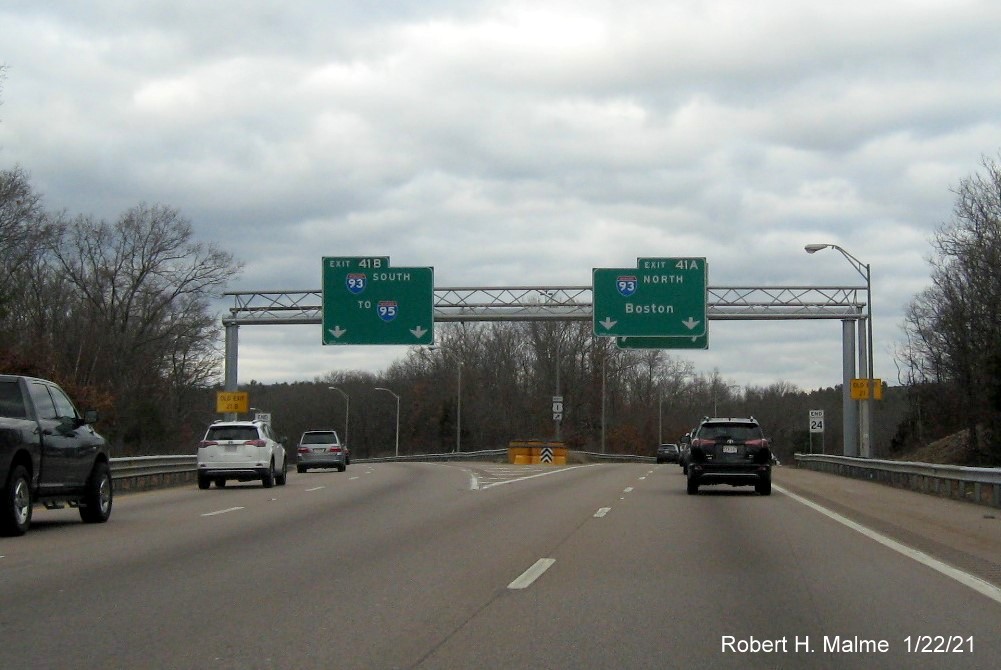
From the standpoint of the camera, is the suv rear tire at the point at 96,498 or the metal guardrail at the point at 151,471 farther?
the metal guardrail at the point at 151,471

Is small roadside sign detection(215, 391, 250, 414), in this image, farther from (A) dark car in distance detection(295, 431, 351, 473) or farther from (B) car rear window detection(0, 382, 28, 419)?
(B) car rear window detection(0, 382, 28, 419)

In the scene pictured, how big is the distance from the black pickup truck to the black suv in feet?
42.6

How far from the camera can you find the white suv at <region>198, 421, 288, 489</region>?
1168 inches

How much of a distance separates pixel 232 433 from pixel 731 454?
42.0ft

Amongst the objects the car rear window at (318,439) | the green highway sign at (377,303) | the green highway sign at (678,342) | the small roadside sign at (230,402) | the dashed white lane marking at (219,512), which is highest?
the green highway sign at (377,303)

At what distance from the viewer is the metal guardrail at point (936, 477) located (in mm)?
23266

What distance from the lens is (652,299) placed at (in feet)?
139

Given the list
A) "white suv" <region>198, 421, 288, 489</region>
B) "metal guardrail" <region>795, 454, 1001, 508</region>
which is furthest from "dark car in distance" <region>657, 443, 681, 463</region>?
"white suv" <region>198, 421, 288, 489</region>

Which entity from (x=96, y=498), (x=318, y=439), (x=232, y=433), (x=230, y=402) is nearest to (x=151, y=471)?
(x=232, y=433)

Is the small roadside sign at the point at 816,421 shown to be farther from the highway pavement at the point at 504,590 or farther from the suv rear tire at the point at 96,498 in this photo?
the suv rear tire at the point at 96,498

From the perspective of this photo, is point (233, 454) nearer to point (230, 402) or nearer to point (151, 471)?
point (151, 471)

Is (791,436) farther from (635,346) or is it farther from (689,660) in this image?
(689,660)

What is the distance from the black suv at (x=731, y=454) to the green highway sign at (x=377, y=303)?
58.0 ft

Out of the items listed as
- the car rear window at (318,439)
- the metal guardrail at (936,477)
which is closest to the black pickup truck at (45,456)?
the metal guardrail at (936,477)
